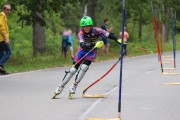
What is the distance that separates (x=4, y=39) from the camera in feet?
53.8

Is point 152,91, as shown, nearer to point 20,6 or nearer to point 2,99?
point 2,99

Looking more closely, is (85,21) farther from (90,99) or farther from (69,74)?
(90,99)

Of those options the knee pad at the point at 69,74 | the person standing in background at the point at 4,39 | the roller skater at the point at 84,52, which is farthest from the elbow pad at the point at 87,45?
the person standing in background at the point at 4,39

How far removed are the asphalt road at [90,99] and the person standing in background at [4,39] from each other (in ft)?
1.68

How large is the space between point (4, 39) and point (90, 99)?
5641 mm

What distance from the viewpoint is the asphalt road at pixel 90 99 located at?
9.43 meters

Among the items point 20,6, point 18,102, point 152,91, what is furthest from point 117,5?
point 18,102

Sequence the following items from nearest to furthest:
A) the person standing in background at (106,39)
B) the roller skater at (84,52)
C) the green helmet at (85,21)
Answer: the green helmet at (85,21)
the roller skater at (84,52)
the person standing in background at (106,39)

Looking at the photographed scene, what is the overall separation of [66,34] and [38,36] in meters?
1.81

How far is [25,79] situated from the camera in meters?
15.5

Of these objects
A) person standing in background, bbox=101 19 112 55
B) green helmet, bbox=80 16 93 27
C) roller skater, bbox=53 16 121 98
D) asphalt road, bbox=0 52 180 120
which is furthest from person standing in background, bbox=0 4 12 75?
person standing in background, bbox=101 19 112 55

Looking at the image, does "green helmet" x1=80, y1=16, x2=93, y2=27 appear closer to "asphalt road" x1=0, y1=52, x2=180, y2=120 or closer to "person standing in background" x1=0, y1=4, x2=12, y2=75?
"asphalt road" x1=0, y1=52, x2=180, y2=120

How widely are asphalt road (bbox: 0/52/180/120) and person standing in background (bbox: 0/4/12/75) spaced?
513mm

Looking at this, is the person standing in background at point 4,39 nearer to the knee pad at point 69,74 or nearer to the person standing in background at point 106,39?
the knee pad at point 69,74
